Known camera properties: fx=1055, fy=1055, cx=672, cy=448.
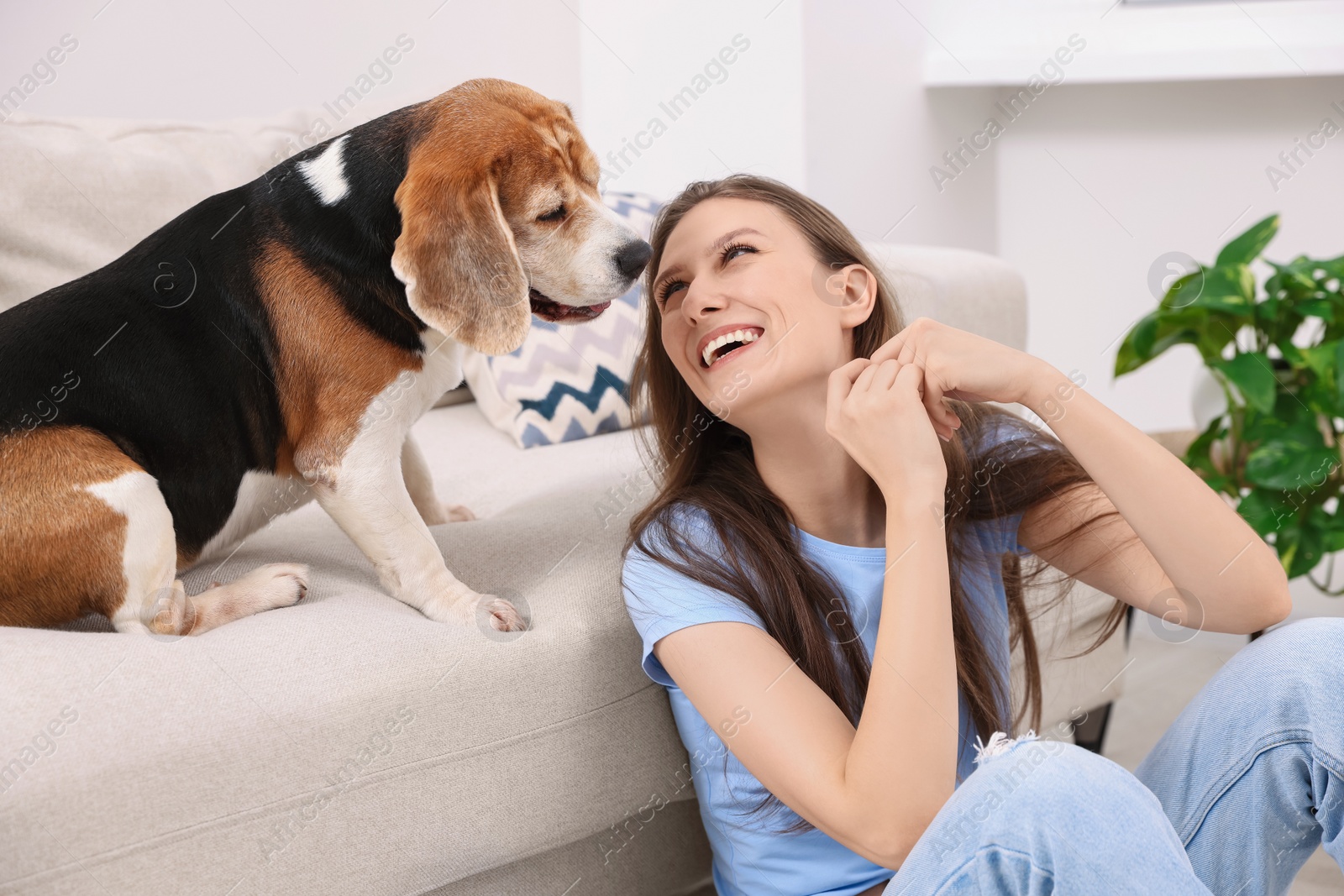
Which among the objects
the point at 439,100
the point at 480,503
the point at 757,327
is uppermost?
the point at 439,100

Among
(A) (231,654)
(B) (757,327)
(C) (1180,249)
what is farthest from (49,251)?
(C) (1180,249)

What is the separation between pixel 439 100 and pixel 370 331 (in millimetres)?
266

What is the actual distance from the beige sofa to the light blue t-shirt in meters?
0.08

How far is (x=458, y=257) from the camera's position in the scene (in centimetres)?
109

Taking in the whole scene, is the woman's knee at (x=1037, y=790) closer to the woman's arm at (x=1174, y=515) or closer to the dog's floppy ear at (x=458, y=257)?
the woman's arm at (x=1174, y=515)

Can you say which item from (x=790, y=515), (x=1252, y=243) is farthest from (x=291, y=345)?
(x=1252, y=243)

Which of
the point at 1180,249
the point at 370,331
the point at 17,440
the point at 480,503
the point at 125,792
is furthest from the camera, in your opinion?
the point at 1180,249

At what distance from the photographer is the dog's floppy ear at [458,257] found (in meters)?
1.08

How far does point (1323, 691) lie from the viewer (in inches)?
39.6

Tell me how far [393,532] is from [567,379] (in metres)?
0.85

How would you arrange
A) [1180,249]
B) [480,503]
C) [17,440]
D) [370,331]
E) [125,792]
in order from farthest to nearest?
[1180,249]
[480,503]
[370,331]
[17,440]
[125,792]

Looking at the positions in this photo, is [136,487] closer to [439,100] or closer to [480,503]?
[439,100]

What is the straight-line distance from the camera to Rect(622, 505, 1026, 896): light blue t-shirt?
1091 mm

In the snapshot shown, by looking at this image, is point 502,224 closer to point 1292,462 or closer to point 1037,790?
point 1037,790
